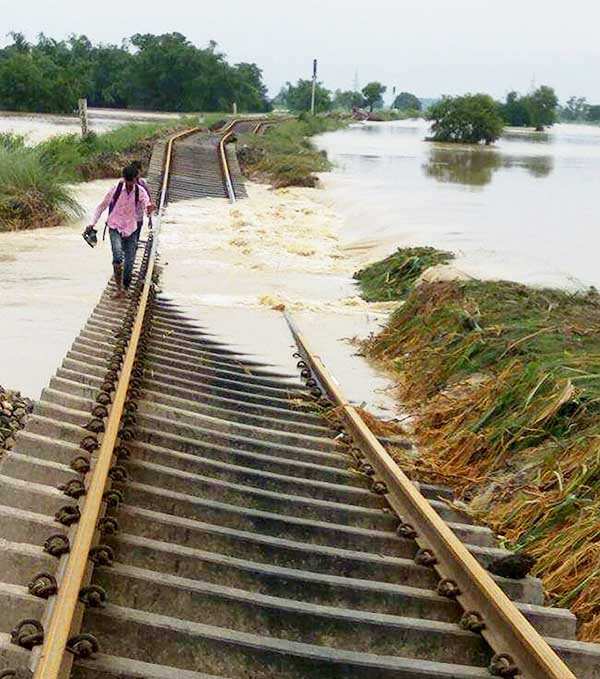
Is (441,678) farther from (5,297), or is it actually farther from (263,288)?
(263,288)

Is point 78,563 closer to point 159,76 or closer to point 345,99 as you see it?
point 159,76

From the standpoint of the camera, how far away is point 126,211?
11.0m

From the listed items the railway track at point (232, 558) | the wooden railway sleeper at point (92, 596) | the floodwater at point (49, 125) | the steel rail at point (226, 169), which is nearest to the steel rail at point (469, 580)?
the railway track at point (232, 558)

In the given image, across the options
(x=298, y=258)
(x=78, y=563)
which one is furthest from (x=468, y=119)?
(x=78, y=563)

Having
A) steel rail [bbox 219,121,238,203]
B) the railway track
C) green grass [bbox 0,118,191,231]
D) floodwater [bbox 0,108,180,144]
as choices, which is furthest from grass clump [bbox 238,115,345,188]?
the railway track

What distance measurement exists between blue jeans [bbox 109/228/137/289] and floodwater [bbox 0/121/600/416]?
0.83 metres

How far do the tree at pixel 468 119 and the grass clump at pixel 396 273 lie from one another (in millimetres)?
57342

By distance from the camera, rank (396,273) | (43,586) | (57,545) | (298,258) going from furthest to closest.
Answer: (298,258) < (396,273) < (57,545) < (43,586)

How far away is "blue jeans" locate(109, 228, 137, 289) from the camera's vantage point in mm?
11055

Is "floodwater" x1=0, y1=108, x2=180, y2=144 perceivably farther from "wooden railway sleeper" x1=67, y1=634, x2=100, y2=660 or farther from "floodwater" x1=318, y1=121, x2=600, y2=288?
"wooden railway sleeper" x1=67, y1=634, x2=100, y2=660

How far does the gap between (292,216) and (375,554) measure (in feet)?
60.4

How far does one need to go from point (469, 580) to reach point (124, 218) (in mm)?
7843

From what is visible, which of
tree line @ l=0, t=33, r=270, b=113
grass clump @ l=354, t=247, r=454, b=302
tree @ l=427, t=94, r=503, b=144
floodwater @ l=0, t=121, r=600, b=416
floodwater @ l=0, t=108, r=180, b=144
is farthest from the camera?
tree line @ l=0, t=33, r=270, b=113

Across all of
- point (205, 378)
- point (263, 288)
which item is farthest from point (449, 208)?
point (205, 378)
